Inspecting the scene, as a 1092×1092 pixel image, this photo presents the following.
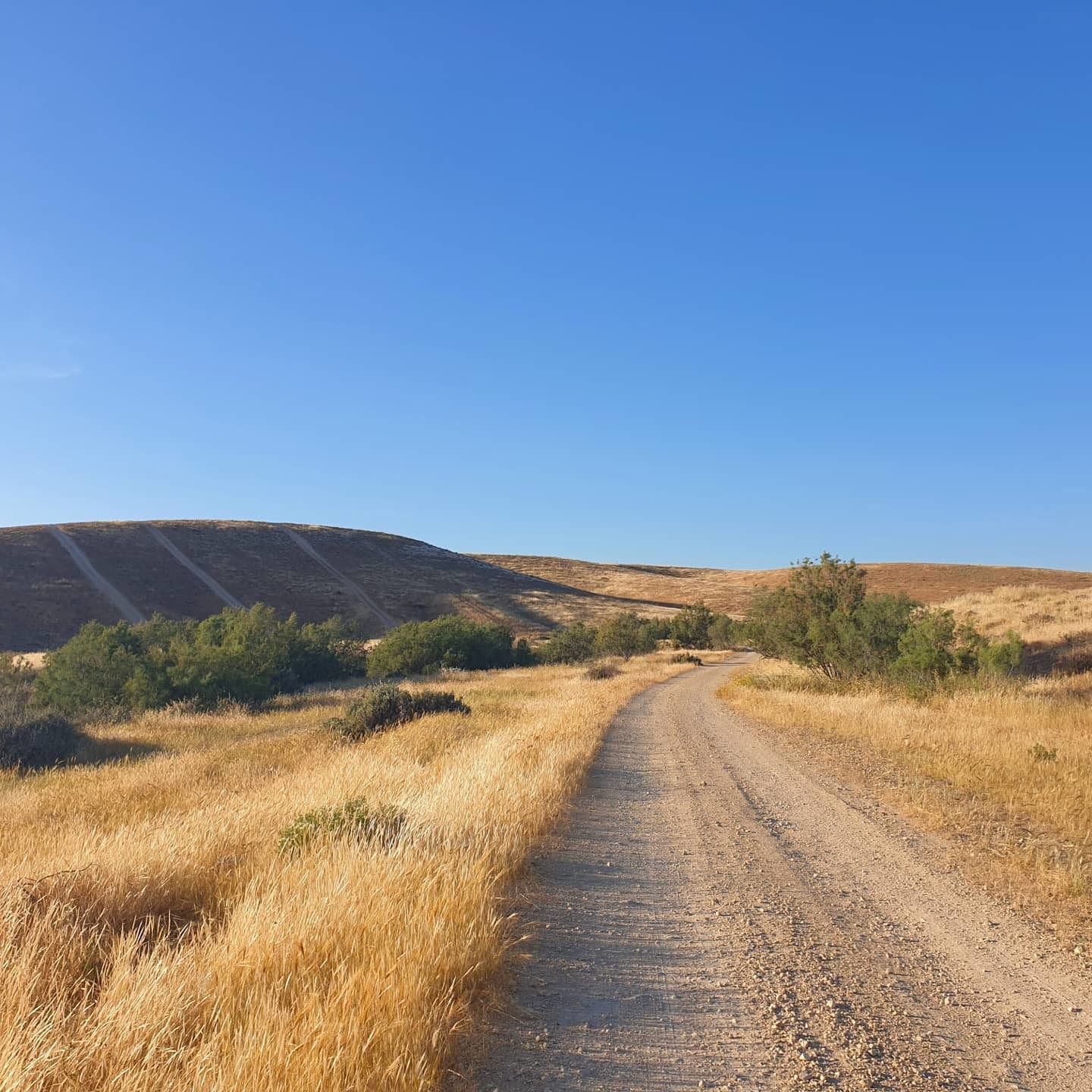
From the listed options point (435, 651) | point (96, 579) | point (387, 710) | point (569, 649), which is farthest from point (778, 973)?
point (96, 579)

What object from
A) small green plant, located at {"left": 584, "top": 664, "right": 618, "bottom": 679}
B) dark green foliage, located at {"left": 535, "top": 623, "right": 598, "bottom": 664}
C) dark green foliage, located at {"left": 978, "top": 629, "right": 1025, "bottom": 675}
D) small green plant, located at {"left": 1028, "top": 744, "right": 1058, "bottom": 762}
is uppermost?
dark green foliage, located at {"left": 978, "top": 629, "right": 1025, "bottom": 675}

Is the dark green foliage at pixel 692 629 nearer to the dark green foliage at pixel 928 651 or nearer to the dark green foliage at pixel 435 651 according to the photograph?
the dark green foliage at pixel 435 651

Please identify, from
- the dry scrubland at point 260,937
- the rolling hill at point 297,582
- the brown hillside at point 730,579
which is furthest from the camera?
the brown hillside at point 730,579

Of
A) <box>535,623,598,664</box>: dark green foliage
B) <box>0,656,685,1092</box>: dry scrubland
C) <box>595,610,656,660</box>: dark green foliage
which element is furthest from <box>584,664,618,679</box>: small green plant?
<box>0,656,685,1092</box>: dry scrubland

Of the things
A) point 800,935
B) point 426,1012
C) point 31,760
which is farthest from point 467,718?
point 426,1012

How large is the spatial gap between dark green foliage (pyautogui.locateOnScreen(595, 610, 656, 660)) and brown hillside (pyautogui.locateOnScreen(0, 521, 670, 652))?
20.6 meters

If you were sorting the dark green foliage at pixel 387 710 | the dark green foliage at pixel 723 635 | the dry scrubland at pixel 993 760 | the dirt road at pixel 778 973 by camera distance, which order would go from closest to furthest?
the dirt road at pixel 778 973, the dry scrubland at pixel 993 760, the dark green foliage at pixel 387 710, the dark green foliage at pixel 723 635

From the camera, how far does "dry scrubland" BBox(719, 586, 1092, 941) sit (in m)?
6.14

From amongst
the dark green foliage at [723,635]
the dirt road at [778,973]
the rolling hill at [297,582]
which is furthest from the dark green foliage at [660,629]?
the dirt road at [778,973]

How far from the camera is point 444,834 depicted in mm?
5934

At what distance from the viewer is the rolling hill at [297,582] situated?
6862 cm

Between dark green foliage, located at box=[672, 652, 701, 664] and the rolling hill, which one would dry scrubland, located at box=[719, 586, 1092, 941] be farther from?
the rolling hill

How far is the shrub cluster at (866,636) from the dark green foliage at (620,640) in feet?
59.4

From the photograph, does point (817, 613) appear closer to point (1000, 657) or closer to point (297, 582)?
point (1000, 657)
